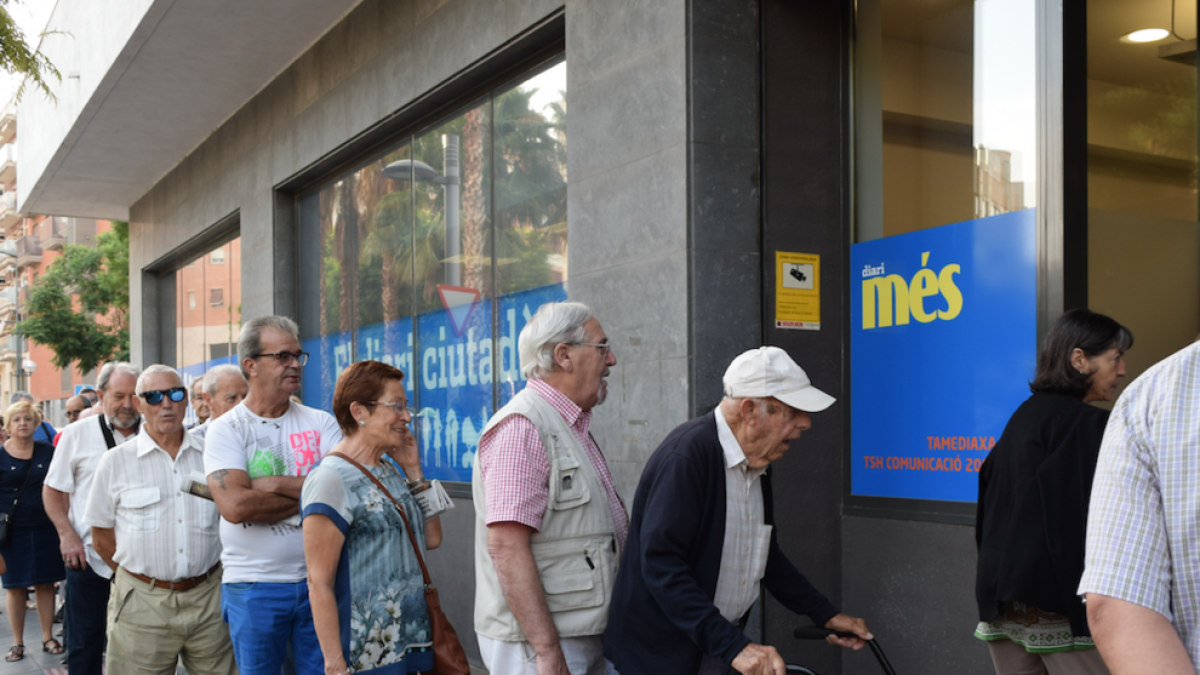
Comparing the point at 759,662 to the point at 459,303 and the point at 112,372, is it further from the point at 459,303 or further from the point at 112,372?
the point at 459,303

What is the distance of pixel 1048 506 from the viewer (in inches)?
136

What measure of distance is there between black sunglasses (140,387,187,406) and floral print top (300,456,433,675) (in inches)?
73.9

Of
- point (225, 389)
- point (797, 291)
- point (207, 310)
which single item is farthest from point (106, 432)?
point (207, 310)

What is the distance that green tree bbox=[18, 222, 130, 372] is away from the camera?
127ft

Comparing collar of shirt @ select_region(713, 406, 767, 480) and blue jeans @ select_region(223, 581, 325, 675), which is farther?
blue jeans @ select_region(223, 581, 325, 675)

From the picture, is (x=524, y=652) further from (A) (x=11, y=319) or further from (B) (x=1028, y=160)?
(A) (x=11, y=319)

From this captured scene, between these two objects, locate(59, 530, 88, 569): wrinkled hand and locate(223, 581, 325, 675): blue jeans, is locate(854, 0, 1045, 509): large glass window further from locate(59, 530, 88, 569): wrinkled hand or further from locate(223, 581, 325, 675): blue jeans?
locate(59, 530, 88, 569): wrinkled hand

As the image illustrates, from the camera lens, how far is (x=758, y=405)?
3.05m

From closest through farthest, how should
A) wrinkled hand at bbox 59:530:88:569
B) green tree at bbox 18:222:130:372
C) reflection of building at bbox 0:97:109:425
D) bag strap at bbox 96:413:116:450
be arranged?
wrinkled hand at bbox 59:530:88:569
bag strap at bbox 96:413:116:450
green tree at bbox 18:222:130:372
reflection of building at bbox 0:97:109:425

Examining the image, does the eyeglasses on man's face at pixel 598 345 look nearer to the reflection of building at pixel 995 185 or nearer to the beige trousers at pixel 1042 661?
the beige trousers at pixel 1042 661

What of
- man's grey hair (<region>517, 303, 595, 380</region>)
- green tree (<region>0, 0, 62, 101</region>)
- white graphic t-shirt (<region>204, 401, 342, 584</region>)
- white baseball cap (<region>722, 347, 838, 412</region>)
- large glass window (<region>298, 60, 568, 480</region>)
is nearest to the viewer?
white baseball cap (<region>722, 347, 838, 412</region>)

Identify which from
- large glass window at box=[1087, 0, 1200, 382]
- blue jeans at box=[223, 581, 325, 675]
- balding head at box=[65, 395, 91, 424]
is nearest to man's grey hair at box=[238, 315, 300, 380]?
blue jeans at box=[223, 581, 325, 675]

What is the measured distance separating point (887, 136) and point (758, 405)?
2.78 meters

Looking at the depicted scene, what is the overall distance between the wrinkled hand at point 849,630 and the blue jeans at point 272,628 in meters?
1.92
